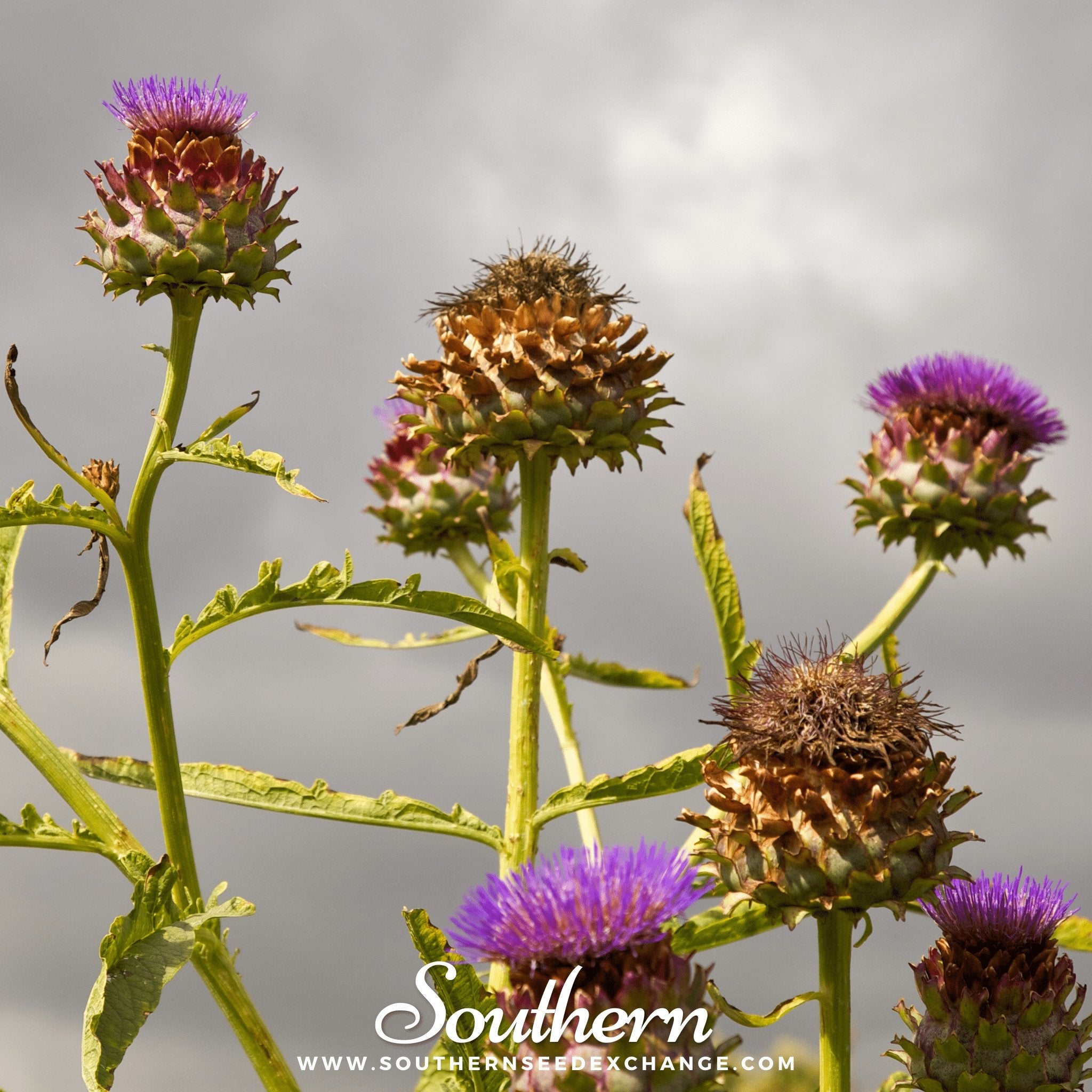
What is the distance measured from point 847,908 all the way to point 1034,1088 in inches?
18.1

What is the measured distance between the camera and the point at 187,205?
247cm

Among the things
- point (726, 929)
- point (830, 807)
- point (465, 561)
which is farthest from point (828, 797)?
point (465, 561)

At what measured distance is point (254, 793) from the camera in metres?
2.64

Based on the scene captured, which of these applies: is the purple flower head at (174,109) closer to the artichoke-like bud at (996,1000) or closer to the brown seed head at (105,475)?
the brown seed head at (105,475)

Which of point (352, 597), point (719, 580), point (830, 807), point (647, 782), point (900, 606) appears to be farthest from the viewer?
point (900, 606)

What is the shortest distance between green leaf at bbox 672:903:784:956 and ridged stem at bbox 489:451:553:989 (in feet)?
1.20

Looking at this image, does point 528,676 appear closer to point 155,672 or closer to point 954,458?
point 155,672

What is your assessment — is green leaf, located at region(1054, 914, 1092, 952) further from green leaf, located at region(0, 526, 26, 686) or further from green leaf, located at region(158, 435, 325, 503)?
green leaf, located at region(0, 526, 26, 686)

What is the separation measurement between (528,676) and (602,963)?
966 millimetres

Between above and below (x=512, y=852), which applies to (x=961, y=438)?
above

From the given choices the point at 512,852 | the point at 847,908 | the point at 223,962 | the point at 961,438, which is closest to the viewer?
the point at 847,908

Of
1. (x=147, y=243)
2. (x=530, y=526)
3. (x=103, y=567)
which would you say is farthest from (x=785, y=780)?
(x=147, y=243)

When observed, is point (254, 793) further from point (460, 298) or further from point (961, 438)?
point (961, 438)

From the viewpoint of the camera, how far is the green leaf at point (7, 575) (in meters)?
2.64
